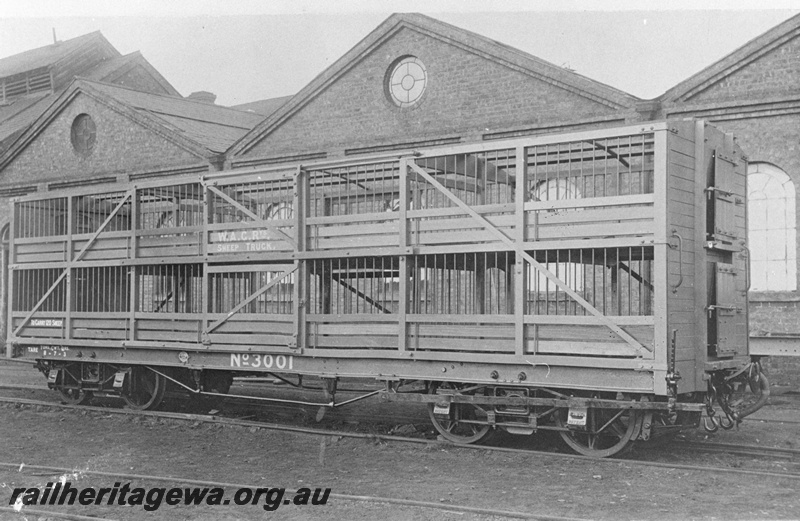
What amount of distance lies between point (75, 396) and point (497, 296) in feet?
25.0

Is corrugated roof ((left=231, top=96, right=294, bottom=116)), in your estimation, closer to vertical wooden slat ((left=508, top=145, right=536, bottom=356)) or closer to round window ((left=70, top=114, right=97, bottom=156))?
round window ((left=70, top=114, right=97, bottom=156))

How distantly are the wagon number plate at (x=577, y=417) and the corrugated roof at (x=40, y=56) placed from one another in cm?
3333

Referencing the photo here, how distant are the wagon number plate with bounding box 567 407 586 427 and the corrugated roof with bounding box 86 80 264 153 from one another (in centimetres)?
1626

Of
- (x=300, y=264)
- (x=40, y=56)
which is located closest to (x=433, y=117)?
(x=300, y=264)

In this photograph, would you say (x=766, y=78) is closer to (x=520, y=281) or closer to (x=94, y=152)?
(x=520, y=281)

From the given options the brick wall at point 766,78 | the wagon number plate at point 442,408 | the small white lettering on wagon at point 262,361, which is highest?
the brick wall at point 766,78

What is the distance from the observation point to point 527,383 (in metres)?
9.07

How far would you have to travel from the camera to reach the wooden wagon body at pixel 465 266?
8617 millimetres

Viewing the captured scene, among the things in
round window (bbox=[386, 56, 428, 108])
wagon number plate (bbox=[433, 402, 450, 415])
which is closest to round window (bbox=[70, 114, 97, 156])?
round window (bbox=[386, 56, 428, 108])

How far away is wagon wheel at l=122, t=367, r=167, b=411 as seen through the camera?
12802mm

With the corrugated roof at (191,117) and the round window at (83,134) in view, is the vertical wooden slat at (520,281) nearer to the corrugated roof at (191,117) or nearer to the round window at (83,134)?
the corrugated roof at (191,117)

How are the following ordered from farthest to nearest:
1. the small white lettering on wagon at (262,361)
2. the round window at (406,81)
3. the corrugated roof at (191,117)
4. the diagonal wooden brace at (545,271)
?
the corrugated roof at (191,117) → the round window at (406,81) → the small white lettering on wagon at (262,361) → the diagonal wooden brace at (545,271)

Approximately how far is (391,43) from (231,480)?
13783 mm

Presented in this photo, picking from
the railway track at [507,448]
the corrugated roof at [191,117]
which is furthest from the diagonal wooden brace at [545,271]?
the corrugated roof at [191,117]
